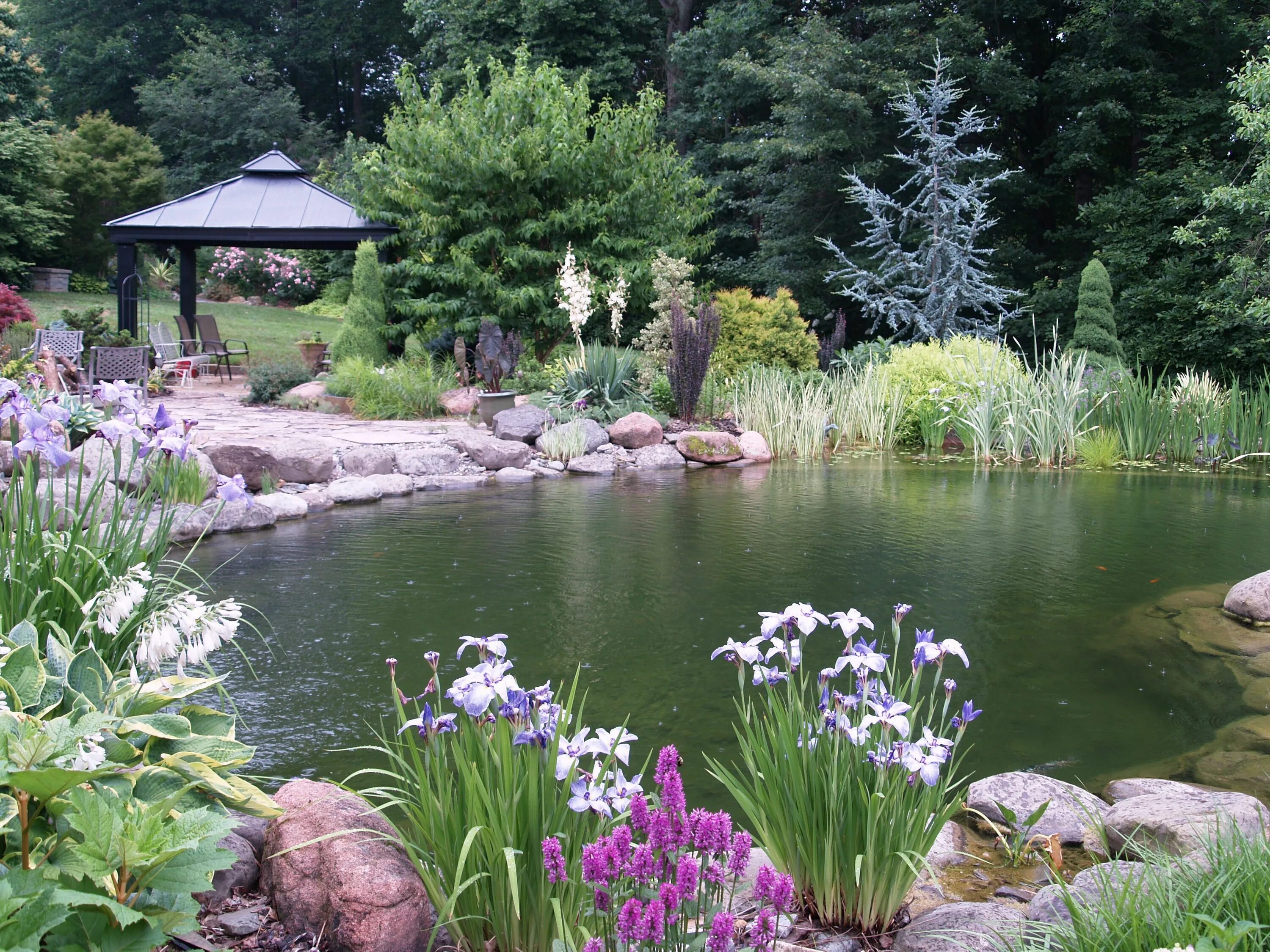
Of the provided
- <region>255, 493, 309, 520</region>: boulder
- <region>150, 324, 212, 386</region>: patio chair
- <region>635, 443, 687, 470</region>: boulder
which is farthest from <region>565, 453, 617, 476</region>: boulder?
<region>150, 324, 212, 386</region>: patio chair

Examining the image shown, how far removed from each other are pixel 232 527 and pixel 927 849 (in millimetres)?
5575

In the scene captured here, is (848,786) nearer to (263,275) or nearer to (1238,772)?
(1238,772)

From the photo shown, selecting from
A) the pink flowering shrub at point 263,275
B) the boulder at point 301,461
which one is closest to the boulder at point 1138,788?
the boulder at point 301,461

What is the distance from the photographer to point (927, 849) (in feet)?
6.66

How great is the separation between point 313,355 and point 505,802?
14.5 m

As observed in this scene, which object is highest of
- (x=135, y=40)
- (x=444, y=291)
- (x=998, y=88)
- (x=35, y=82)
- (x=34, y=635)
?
(x=135, y=40)

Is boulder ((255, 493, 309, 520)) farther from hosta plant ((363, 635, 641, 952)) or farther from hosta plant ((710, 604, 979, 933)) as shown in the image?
hosta plant ((710, 604, 979, 933))

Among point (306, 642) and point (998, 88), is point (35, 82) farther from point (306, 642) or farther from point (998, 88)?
point (306, 642)

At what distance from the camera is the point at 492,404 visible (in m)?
11.1

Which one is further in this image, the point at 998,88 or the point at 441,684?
the point at 998,88

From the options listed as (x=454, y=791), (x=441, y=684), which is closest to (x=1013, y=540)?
(x=441, y=684)

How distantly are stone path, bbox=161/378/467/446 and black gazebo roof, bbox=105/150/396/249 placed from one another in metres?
2.88

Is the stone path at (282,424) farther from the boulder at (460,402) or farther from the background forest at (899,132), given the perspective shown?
the background forest at (899,132)

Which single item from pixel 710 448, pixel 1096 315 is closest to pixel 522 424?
pixel 710 448
